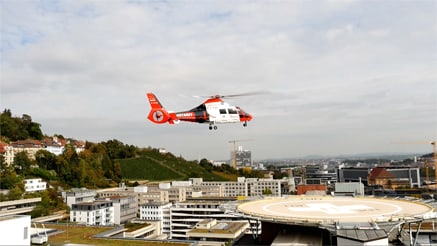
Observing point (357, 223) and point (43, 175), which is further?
point (43, 175)

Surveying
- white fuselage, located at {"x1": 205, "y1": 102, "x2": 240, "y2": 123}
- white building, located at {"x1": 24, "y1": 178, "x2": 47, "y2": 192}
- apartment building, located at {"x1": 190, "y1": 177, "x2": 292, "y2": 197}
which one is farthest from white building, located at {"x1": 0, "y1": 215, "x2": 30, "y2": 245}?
apartment building, located at {"x1": 190, "y1": 177, "x2": 292, "y2": 197}

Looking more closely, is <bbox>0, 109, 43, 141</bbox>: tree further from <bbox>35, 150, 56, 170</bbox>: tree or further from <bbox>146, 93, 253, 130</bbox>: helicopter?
<bbox>146, 93, 253, 130</bbox>: helicopter

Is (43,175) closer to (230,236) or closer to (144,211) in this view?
(144,211)

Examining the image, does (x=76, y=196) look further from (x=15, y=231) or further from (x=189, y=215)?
(x=15, y=231)

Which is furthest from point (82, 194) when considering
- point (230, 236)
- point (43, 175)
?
point (230, 236)

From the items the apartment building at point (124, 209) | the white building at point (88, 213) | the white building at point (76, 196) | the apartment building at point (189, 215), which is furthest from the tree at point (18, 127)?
the apartment building at point (189, 215)

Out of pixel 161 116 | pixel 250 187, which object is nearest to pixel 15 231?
pixel 161 116
